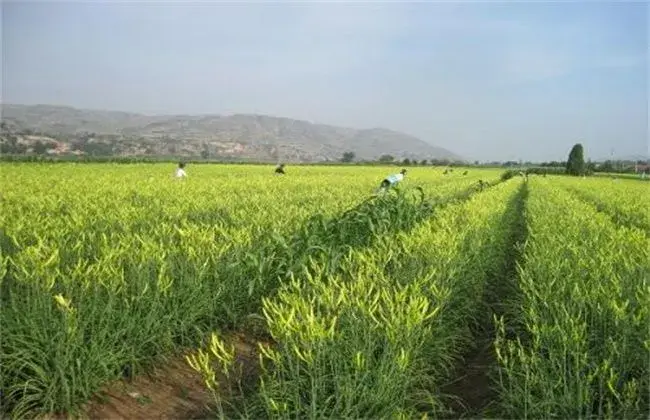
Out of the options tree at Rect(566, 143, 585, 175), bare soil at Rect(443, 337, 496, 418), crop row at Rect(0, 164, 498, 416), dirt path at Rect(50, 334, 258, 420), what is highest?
tree at Rect(566, 143, 585, 175)

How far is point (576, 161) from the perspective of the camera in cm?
8169

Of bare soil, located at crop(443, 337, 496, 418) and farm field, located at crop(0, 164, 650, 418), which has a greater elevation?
farm field, located at crop(0, 164, 650, 418)

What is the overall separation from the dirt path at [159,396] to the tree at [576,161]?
84.3 m

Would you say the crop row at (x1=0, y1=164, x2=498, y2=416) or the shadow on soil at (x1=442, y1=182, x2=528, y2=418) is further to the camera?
the shadow on soil at (x1=442, y1=182, x2=528, y2=418)

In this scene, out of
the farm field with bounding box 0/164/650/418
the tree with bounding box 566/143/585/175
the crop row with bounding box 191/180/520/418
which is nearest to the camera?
the crop row with bounding box 191/180/520/418

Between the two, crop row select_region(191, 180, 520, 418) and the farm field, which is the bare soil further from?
crop row select_region(191, 180, 520, 418)

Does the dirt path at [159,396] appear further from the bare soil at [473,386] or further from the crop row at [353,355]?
the bare soil at [473,386]

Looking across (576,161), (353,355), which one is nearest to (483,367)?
(353,355)

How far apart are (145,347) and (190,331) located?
0.58m

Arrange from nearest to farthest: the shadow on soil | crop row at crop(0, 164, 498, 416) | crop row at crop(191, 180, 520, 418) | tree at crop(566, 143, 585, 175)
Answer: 1. crop row at crop(191, 180, 520, 418)
2. crop row at crop(0, 164, 498, 416)
3. the shadow on soil
4. tree at crop(566, 143, 585, 175)

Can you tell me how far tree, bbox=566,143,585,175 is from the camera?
80.7 meters

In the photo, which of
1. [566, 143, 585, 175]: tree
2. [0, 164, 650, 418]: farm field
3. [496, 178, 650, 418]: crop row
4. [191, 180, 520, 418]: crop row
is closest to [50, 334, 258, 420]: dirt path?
[0, 164, 650, 418]: farm field

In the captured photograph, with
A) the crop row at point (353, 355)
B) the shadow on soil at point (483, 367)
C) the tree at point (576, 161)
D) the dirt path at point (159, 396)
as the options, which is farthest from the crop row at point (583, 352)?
the tree at point (576, 161)

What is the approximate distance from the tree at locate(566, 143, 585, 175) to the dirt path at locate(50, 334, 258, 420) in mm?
84294
